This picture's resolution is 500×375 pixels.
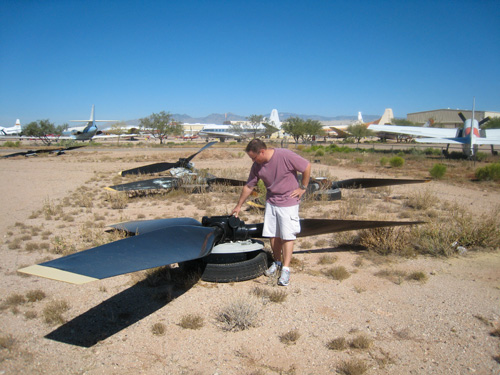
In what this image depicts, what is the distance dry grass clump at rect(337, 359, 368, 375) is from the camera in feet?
8.95

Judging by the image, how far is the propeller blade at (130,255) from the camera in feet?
8.52

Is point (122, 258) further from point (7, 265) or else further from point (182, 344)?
point (7, 265)

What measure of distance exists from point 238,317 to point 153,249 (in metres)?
1.09

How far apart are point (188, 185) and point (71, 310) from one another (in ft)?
25.9

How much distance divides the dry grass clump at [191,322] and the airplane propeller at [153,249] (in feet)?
2.12

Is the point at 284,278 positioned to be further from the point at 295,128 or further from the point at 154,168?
the point at 295,128

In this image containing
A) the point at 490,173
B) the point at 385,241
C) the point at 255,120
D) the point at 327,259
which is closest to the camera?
the point at 327,259

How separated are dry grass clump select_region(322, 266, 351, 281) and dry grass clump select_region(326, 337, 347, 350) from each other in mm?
1489

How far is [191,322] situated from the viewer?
3547 millimetres

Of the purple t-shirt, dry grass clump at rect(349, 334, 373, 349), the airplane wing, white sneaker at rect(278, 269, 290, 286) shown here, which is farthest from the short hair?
the airplane wing

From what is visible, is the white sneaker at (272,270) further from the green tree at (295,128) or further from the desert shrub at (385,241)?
the green tree at (295,128)

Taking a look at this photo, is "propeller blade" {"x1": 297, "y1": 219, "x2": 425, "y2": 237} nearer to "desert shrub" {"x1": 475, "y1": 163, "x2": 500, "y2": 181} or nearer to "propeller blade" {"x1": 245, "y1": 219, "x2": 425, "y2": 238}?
"propeller blade" {"x1": 245, "y1": 219, "x2": 425, "y2": 238}

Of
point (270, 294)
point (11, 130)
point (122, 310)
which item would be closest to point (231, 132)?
point (11, 130)

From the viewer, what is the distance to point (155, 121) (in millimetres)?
68188
